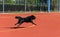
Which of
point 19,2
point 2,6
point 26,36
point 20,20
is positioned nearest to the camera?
point 26,36

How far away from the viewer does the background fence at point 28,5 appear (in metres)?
25.4

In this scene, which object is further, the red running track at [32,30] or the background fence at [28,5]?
the background fence at [28,5]

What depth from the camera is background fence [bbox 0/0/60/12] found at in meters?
25.4

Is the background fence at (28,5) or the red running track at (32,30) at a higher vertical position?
the background fence at (28,5)

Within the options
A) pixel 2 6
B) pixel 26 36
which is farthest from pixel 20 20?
pixel 2 6

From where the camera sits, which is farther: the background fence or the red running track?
the background fence

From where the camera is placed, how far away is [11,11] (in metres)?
26.0

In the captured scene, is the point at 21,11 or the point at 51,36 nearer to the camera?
the point at 51,36

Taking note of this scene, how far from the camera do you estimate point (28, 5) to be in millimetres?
26391

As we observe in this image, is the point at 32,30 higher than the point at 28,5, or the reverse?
the point at 28,5

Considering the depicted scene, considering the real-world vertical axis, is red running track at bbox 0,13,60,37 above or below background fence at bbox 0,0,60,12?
below

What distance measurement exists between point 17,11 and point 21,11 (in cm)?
46

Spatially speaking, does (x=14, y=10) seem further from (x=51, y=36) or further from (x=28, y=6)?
(x=51, y=36)

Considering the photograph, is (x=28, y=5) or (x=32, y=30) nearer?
(x=32, y=30)
